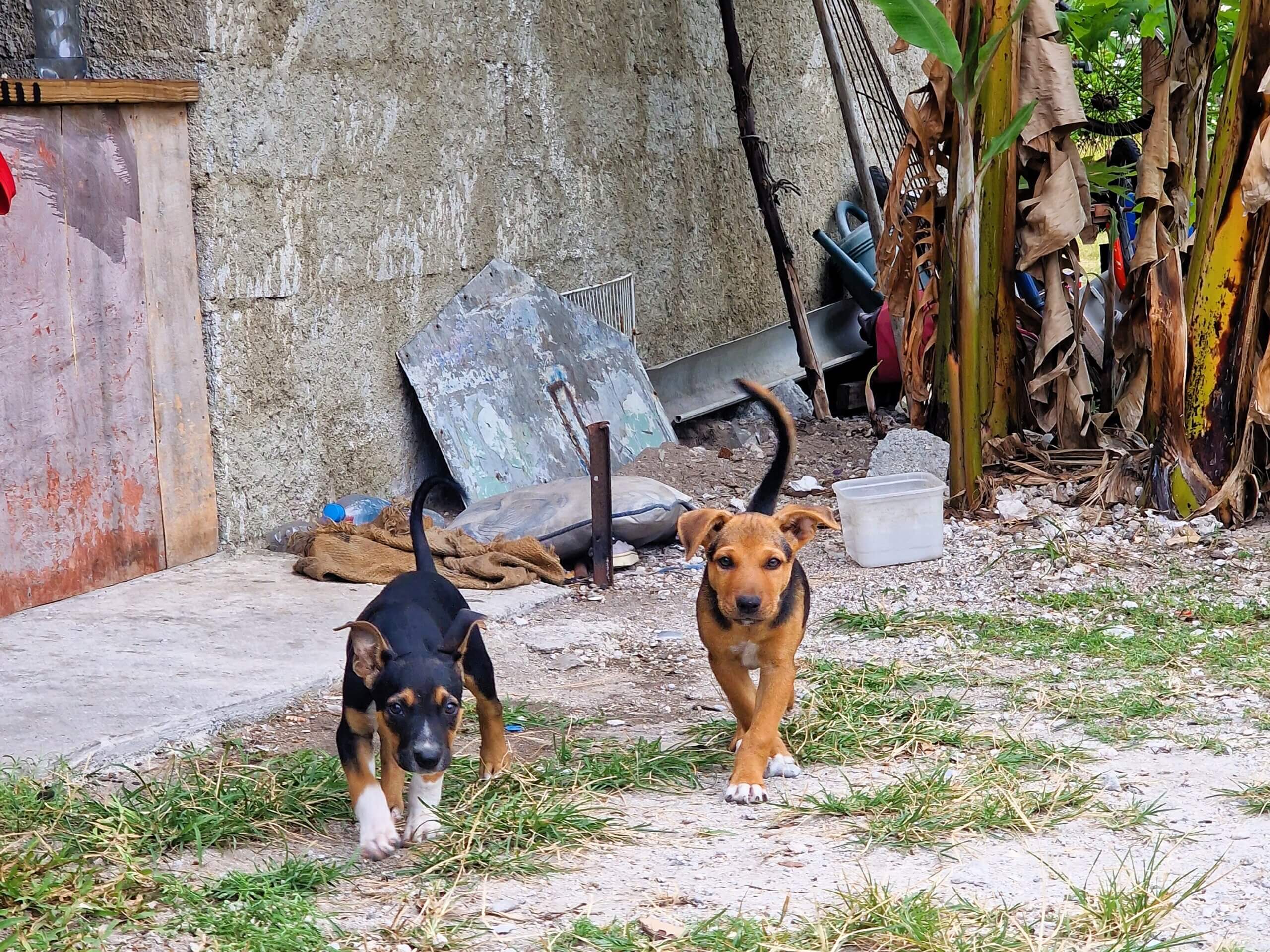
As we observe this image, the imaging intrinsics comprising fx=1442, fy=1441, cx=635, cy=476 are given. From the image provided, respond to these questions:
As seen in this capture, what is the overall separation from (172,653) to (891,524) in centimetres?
311

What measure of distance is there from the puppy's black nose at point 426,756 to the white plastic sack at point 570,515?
334 centimetres

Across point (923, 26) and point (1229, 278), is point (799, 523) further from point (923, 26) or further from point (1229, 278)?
point (1229, 278)

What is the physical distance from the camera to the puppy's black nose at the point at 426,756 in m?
3.23

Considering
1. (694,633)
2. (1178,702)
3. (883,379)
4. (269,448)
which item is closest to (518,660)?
(694,633)

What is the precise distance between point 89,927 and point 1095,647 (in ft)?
11.8

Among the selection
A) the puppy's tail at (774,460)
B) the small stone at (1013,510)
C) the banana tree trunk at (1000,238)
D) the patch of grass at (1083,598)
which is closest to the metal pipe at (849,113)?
the banana tree trunk at (1000,238)

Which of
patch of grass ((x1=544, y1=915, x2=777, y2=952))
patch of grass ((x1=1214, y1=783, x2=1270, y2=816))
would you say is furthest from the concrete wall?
patch of grass ((x1=1214, y1=783, x2=1270, y2=816))

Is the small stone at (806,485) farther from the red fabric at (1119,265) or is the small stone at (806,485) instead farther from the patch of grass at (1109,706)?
the patch of grass at (1109,706)

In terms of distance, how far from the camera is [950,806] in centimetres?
373

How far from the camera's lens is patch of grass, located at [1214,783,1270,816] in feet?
12.2

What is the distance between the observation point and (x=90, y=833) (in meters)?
3.56

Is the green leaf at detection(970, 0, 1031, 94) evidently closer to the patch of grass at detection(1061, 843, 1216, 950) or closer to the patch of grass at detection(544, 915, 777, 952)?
the patch of grass at detection(1061, 843, 1216, 950)

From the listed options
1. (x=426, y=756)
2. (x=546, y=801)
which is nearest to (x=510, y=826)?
(x=546, y=801)

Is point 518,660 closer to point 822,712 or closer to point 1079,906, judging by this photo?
point 822,712
